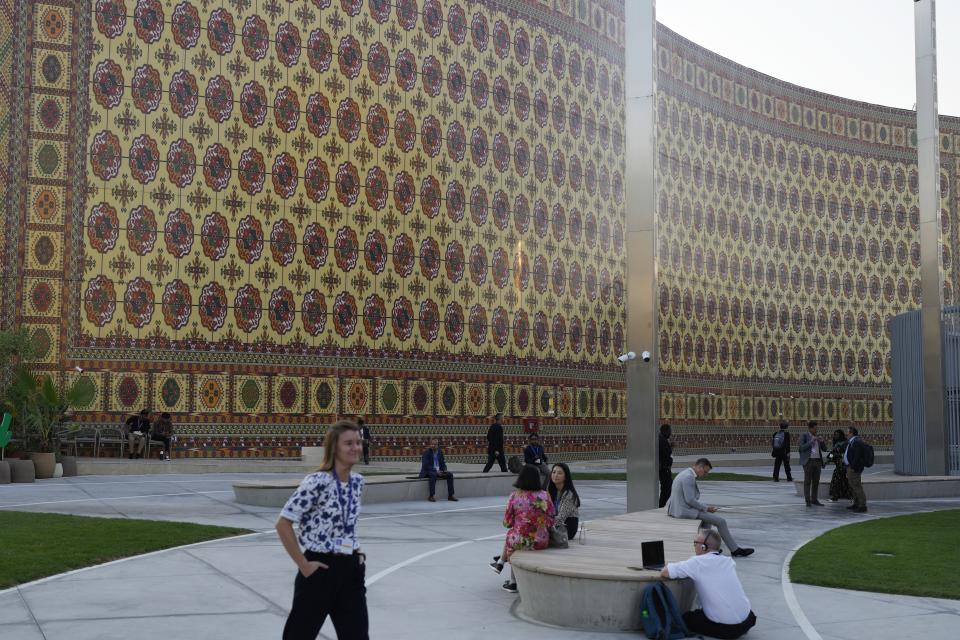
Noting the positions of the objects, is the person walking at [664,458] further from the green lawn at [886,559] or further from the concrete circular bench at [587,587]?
the concrete circular bench at [587,587]

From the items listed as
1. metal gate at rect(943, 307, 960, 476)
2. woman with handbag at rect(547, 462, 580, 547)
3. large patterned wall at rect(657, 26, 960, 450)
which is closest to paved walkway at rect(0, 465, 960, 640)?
woman with handbag at rect(547, 462, 580, 547)

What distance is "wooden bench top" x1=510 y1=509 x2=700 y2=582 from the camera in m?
8.06

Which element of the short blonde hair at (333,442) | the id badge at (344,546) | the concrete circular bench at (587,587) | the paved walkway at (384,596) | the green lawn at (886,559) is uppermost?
the short blonde hair at (333,442)

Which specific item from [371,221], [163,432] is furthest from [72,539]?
[371,221]

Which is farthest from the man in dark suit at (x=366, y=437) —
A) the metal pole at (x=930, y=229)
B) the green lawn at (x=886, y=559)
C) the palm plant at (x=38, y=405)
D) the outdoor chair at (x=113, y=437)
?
the green lawn at (x=886, y=559)

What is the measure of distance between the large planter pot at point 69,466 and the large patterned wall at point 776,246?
65.5ft

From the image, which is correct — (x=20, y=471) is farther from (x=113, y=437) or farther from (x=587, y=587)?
(x=587, y=587)

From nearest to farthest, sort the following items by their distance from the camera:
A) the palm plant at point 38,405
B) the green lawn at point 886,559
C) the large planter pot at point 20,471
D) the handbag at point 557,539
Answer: the handbag at point 557,539, the green lawn at point 886,559, the large planter pot at point 20,471, the palm plant at point 38,405

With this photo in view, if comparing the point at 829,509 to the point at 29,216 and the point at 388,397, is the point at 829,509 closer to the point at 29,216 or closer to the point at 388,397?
the point at 388,397

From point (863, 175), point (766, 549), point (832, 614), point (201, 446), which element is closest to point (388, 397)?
point (201, 446)

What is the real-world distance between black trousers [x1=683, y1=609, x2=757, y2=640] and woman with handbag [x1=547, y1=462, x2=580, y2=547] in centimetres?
202

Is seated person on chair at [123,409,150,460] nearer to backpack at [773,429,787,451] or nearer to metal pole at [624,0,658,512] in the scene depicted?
metal pole at [624,0,658,512]

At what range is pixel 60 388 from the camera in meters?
23.8

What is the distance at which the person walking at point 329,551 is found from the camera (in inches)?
199
